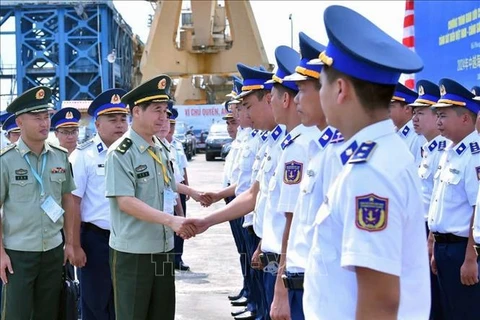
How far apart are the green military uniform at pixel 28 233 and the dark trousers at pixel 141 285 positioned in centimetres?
64

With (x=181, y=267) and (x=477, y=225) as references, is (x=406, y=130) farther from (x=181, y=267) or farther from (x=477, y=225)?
(x=181, y=267)

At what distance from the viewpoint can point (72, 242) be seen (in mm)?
4574

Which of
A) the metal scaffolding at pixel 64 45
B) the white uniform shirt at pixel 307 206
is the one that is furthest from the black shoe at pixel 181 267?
the metal scaffolding at pixel 64 45

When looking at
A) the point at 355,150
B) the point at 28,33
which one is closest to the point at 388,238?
the point at 355,150

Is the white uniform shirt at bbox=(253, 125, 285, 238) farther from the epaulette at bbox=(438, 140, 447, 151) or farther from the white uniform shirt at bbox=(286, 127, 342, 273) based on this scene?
the epaulette at bbox=(438, 140, 447, 151)

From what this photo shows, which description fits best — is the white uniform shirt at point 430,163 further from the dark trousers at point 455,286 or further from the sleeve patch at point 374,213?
the sleeve patch at point 374,213

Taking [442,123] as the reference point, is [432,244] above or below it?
below

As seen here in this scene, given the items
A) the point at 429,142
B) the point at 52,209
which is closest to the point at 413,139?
the point at 429,142

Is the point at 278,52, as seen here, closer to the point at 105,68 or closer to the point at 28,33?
the point at 105,68

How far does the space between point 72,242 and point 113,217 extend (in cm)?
85

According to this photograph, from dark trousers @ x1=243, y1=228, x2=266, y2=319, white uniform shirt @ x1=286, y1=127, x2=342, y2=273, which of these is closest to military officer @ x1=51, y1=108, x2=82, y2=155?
dark trousers @ x1=243, y1=228, x2=266, y2=319

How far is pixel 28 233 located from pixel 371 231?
3.09 metres

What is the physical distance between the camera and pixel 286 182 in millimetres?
3086

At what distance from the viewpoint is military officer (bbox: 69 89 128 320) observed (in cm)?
475
